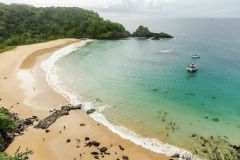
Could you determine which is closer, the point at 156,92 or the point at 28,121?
the point at 28,121

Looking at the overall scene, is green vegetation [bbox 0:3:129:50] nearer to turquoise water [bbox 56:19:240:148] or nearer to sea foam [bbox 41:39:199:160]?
turquoise water [bbox 56:19:240:148]

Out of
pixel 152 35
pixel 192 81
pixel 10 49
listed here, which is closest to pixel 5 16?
pixel 10 49

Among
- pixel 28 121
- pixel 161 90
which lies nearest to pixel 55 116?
pixel 28 121

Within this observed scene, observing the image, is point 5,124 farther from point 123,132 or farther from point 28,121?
point 123,132

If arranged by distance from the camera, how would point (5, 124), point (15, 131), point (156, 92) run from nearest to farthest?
point (5, 124), point (15, 131), point (156, 92)

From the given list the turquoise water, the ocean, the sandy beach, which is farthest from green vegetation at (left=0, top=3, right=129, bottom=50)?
the sandy beach

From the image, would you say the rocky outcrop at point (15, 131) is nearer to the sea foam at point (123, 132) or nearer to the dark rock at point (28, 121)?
the dark rock at point (28, 121)
